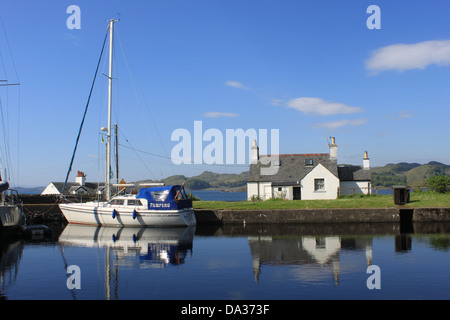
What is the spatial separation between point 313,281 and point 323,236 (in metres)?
12.0

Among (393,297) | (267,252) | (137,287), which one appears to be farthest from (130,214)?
(393,297)

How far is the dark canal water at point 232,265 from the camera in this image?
511 inches

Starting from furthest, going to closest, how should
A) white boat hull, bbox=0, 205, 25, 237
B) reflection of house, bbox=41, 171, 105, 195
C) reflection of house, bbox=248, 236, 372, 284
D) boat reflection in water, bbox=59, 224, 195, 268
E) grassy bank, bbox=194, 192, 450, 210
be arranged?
reflection of house, bbox=41, 171, 105, 195 → grassy bank, bbox=194, 192, 450, 210 → white boat hull, bbox=0, 205, 25, 237 → boat reflection in water, bbox=59, 224, 195, 268 → reflection of house, bbox=248, 236, 372, 284

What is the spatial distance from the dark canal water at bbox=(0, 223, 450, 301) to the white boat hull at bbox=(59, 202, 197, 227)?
2.30 meters

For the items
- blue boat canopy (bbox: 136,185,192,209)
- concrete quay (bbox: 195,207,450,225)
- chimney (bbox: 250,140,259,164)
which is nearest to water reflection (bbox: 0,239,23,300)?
blue boat canopy (bbox: 136,185,192,209)

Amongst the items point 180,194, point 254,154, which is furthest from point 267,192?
point 180,194

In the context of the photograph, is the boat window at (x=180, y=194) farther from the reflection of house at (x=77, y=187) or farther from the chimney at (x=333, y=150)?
the reflection of house at (x=77, y=187)

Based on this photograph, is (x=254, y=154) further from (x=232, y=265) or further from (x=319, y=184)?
(x=232, y=265)

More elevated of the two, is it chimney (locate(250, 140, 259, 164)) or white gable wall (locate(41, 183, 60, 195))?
chimney (locate(250, 140, 259, 164))

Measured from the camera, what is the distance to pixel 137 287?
13.7 m

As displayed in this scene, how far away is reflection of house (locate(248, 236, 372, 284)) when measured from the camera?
17.0 metres

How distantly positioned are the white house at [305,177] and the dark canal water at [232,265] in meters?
14.6

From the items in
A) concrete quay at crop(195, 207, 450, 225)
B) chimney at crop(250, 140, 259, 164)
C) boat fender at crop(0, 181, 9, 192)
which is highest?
chimney at crop(250, 140, 259, 164)

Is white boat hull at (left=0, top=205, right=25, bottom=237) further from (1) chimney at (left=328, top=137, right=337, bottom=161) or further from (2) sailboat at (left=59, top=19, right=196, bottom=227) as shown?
(1) chimney at (left=328, top=137, right=337, bottom=161)
